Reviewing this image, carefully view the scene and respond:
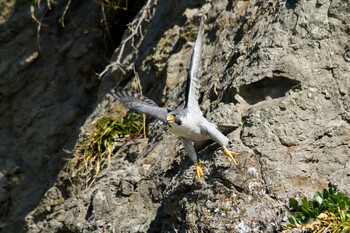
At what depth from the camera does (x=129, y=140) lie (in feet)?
29.1

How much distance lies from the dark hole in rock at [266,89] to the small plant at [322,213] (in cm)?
103

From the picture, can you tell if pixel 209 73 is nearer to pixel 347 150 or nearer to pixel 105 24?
pixel 347 150

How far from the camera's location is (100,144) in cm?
907

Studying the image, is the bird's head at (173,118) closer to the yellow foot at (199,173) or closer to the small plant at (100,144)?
the yellow foot at (199,173)

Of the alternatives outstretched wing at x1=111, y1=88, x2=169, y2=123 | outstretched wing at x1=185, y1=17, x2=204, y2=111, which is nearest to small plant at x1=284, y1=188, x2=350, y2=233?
outstretched wing at x1=185, y1=17, x2=204, y2=111

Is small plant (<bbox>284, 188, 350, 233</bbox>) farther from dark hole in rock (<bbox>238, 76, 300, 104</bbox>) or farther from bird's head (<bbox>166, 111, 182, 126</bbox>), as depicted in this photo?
bird's head (<bbox>166, 111, 182, 126</bbox>)

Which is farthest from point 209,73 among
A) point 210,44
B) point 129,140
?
point 129,140

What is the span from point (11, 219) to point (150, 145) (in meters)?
2.81

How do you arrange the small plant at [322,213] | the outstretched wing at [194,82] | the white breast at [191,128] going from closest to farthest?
the small plant at [322,213] < the white breast at [191,128] < the outstretched wing at [194,82]

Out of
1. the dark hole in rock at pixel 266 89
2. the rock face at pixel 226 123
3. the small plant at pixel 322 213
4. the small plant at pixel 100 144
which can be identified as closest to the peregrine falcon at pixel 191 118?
the rock face at pixel 226 123

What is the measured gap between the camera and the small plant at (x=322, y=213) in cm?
629

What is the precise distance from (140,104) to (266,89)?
1.31 m

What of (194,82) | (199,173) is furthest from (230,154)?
(194,82)

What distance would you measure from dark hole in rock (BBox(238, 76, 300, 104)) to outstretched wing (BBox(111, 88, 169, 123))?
0.80 m
